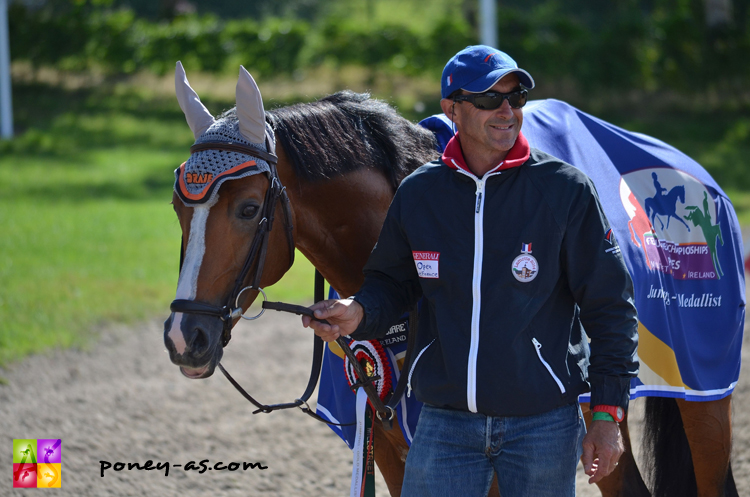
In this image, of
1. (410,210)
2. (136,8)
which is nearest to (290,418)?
(410,210)

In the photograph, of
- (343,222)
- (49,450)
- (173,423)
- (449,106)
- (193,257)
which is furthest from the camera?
(173,423)

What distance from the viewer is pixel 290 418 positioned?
478 cm

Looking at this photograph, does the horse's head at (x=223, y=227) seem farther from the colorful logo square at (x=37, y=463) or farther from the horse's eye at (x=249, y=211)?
the colorful logo square at (x=37, y=463)

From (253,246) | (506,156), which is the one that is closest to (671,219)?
(506,156)

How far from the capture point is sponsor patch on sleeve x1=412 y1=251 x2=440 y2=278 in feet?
6.43

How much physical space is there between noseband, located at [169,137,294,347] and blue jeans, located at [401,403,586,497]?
63cm

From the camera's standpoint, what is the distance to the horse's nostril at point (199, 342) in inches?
75.3

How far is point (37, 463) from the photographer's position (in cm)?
388

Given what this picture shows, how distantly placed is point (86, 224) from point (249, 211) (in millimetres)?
8422

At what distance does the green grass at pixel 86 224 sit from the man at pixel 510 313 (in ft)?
7.32

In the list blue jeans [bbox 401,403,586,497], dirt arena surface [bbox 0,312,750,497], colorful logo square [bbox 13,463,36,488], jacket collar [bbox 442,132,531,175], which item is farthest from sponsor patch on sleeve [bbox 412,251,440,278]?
colorful logo square [bbox 13,463,36,488]

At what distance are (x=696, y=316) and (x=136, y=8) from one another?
30638 millimetres

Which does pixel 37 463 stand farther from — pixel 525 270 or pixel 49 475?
pixel 525 270

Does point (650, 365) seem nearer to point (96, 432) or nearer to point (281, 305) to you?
point (281, 305)
